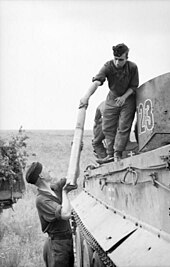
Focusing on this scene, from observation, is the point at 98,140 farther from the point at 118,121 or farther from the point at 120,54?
the point at 120,54

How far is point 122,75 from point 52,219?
6.89 feet

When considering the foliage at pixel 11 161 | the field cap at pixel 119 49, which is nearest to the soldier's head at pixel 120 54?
the field cap at pixel 119 49

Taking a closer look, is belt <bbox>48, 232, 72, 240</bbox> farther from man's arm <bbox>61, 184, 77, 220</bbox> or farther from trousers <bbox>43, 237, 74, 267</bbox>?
man's arm <bbox>61, 184, 77, 220</bbox>

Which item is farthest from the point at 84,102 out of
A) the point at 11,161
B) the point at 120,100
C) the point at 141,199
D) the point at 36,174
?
the point at 11,161

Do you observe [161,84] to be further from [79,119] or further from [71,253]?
[71,253]

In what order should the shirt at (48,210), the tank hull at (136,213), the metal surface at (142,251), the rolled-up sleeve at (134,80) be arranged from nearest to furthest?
the metal surface at (142,251) < the tank hull at (136,213) < the shirt at (48,210) < the rolled-up sleeve at (134,80)

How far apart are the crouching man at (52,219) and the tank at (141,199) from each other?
36 centimetres

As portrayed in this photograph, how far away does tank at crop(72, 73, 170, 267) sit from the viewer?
380 centimetres

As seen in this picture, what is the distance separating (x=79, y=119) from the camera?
6.77 meters

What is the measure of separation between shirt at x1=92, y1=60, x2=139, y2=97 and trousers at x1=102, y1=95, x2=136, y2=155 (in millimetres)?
183

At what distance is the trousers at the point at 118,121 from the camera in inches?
263

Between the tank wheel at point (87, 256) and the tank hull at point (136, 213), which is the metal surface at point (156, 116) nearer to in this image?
the tank hull at point (136, 213)

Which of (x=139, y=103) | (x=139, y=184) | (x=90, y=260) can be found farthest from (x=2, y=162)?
(x=139, y=184)

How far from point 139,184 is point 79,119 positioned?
2308 mm
